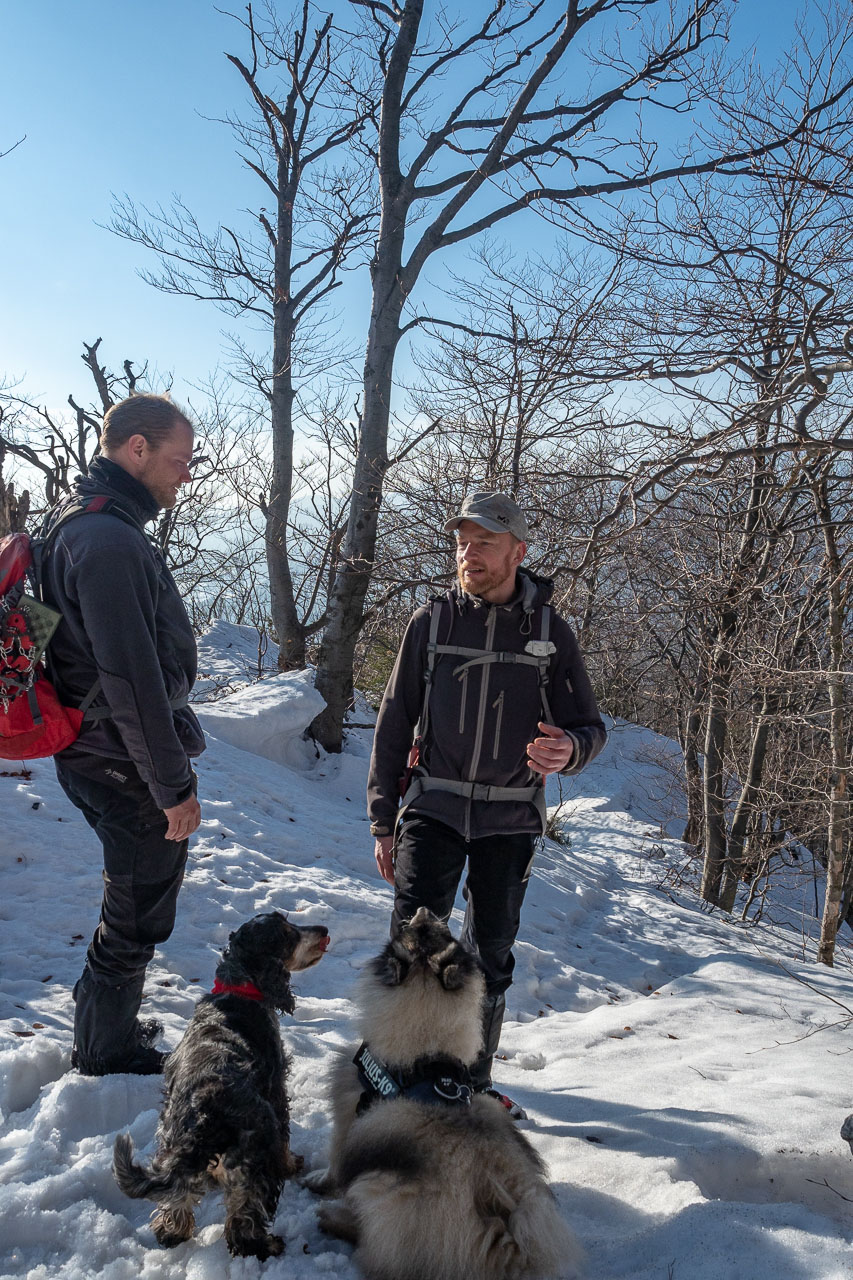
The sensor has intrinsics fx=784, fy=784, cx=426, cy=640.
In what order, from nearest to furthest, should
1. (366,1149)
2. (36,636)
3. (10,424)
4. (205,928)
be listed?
(366,1149) → (36,636) → (205,928) → (10,424)

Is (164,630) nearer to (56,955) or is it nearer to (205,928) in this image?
(56,955)

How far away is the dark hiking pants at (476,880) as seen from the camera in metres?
3.07

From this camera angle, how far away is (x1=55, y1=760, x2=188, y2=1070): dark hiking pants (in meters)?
2.79

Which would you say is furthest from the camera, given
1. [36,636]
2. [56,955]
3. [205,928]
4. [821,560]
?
[821,560]

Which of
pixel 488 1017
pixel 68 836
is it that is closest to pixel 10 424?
pixel 68 836

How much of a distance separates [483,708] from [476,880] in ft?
2.29

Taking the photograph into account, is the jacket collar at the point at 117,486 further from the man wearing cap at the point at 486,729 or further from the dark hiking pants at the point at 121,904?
the man wearing cap at the point at 486,729

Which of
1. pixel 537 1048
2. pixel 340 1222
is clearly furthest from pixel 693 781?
pixel 340 1222

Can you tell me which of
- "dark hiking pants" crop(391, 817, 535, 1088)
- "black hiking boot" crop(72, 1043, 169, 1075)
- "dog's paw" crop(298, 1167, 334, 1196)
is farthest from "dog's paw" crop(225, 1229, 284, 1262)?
"dark hiking pants" crop(391, 817, 535, 1088)

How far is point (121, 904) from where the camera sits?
9.18 feet

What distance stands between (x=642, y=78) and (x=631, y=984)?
329 inches

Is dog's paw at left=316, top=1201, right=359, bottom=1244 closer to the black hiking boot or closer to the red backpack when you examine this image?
the black hiking boot

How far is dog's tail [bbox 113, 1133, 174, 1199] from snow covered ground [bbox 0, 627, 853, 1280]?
0.13 metres

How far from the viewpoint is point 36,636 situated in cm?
265
